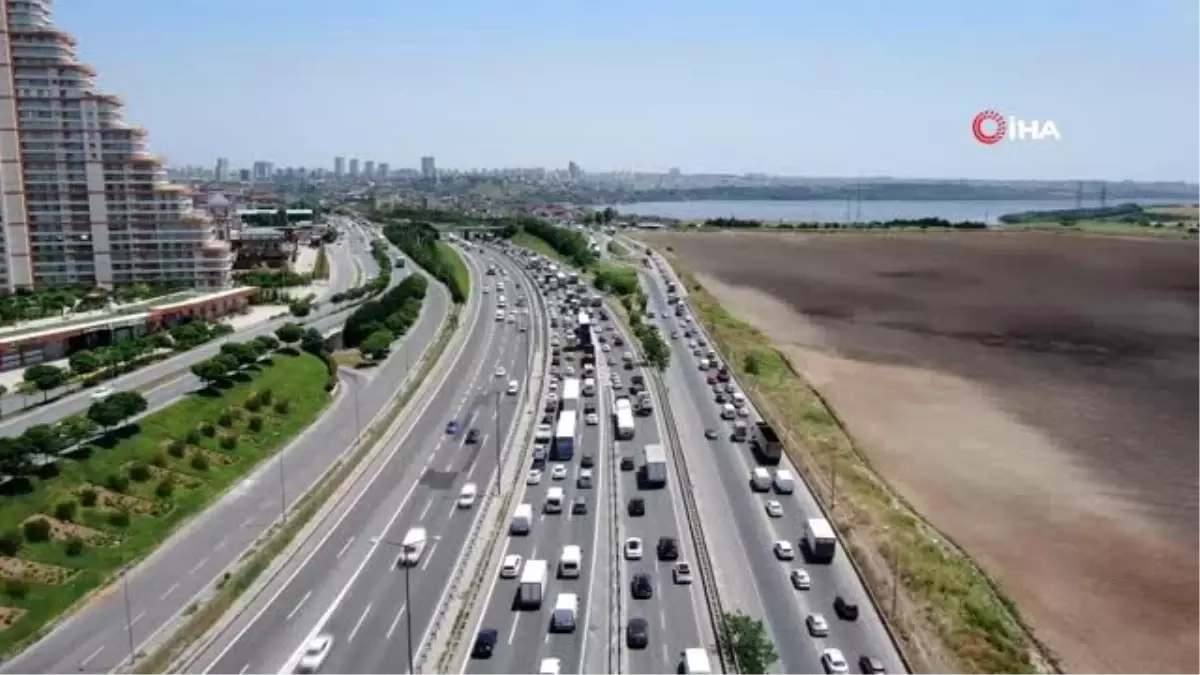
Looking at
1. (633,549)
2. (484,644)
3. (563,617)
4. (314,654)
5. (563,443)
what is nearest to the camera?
(314,654)

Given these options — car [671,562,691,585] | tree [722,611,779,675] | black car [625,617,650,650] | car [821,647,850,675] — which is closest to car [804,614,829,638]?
car [821,647,850,675]

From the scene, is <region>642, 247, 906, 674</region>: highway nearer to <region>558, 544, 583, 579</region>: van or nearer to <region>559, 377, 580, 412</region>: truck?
<region>558, 544, 583, 579</region>: van

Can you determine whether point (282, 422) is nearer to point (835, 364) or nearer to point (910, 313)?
Answer: point (835, 364)

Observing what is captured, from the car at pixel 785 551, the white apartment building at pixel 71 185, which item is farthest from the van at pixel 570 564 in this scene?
the white apartment building at pixel 71 185

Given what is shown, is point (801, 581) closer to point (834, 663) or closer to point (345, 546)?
point (834, 663)

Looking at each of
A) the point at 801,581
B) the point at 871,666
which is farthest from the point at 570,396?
the point at 871,666
